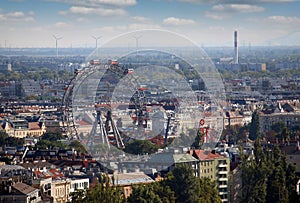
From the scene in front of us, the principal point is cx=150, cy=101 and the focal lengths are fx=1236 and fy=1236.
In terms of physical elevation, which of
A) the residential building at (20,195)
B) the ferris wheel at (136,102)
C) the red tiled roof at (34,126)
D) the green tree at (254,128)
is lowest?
the red tiled roof at (34,126)

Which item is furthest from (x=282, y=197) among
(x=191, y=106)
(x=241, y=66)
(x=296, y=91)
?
(x=241, y=66)

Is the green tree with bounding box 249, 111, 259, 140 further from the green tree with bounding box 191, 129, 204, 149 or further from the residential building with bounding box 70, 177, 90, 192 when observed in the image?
the residential building with bounding box 70, 177, 90, 192

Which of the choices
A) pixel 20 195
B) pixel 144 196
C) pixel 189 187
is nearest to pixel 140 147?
pixel 189 187

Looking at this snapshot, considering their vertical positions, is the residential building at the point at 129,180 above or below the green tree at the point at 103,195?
below

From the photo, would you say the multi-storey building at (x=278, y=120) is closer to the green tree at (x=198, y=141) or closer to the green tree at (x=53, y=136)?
the green tree at (x=53, y=136)

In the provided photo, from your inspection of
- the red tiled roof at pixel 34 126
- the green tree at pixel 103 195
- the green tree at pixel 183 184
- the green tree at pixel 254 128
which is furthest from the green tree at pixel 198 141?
the red tiled roof at pixel 34 126

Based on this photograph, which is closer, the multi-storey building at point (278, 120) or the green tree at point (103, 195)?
the green tree at point (103, 195)

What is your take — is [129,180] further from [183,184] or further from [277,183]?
[277,183]

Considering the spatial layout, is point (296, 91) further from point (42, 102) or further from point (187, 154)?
point (187, 154)
